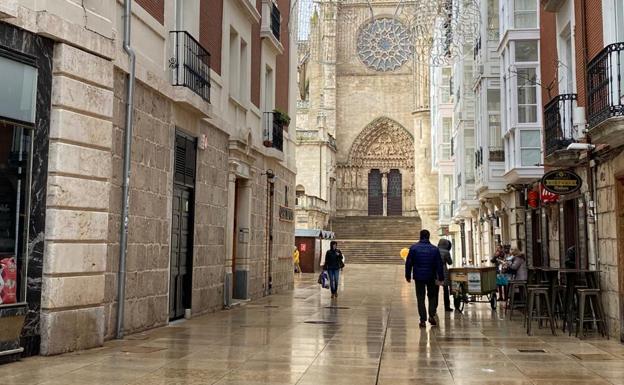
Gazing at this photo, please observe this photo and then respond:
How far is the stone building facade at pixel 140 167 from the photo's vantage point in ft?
27.4

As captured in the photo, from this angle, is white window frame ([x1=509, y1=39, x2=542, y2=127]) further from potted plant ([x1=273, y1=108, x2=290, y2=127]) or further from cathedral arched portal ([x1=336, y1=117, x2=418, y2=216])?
cathedral arched portal ([x1=336, y1=117, x2=418, y2=216])

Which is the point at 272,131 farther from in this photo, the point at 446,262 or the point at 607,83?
the point at 607,83

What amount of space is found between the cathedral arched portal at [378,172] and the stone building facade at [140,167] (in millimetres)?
38918

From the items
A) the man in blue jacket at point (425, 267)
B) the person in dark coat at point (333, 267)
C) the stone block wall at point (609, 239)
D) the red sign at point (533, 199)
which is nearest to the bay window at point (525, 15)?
the red sign at point (533, 199)

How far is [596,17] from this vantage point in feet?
35.5

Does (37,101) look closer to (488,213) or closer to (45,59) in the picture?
(45,59)

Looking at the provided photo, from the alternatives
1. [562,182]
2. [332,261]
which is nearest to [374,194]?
[332,261]

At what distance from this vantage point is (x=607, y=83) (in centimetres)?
968

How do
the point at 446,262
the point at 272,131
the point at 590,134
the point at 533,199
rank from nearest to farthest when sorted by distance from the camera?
the point at 590,134 < the point at 446,262 < the point at 533,199 < the point at 272,131

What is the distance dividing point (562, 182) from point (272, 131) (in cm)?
952

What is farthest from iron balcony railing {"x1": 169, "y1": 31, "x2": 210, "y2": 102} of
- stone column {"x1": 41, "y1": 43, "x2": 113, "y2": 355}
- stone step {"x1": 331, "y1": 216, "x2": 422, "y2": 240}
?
stone step {"x1": 331, "y1": 216, "x2": 422, "y2": 240}

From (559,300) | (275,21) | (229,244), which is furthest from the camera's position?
(275,21)

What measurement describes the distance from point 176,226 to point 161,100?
94.5 inches

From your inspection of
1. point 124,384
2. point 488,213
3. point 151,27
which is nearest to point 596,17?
point 151,27
